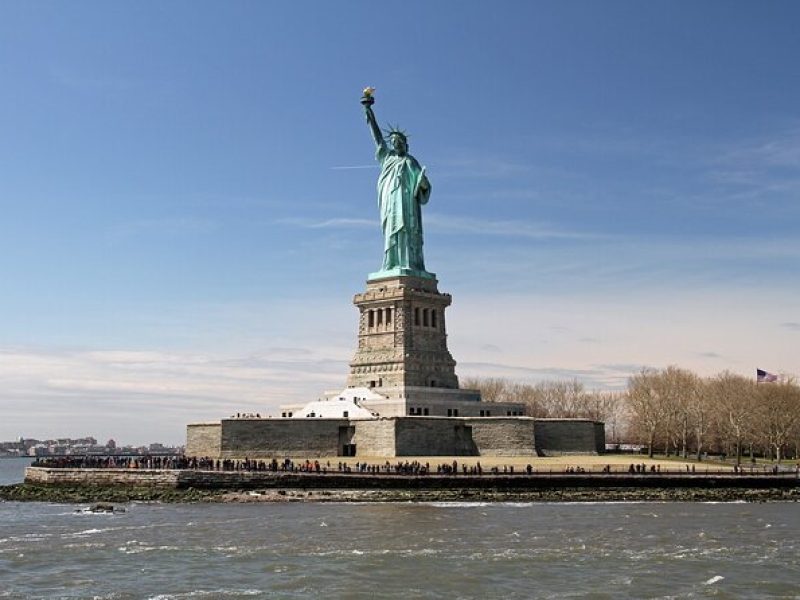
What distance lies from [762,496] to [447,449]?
1944 cm

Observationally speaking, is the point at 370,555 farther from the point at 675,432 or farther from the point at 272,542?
the point at 675,432

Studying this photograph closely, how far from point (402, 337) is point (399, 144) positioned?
52.8 ft

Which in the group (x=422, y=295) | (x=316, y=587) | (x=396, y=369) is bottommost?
(x=316, y=587)

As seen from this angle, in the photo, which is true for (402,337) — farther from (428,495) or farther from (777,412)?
(777,412)

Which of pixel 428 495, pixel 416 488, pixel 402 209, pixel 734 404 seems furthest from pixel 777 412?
pixel 428 495

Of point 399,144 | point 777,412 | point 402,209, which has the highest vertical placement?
point 399,144

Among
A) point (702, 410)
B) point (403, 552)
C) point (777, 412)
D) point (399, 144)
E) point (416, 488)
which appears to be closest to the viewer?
point (403, 552)

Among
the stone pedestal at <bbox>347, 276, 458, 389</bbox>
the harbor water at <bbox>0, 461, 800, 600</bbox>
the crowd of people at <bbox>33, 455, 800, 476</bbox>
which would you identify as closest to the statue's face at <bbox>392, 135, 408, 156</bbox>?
the stone pedestal at <bbox>347, 276, 458, 389</bbox>

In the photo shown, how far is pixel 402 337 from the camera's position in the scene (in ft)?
241

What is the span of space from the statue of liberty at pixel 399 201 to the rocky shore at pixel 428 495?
2657cm

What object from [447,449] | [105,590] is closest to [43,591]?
[105,590]

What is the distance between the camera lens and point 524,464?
196ft

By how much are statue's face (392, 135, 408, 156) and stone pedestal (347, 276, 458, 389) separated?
35.1ft

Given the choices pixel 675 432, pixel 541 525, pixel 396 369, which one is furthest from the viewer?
pixel 675 432
